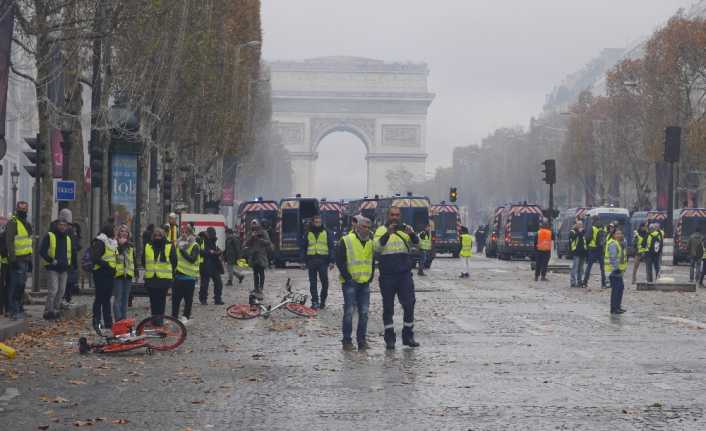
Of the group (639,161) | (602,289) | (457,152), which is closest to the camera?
(602,289)

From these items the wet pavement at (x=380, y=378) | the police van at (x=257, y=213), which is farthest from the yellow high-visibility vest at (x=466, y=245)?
the wet pavement at (x=380, y=378)

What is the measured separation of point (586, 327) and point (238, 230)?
1408 inches

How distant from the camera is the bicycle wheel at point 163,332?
17172 mm

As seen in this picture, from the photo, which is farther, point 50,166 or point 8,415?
point 50,166

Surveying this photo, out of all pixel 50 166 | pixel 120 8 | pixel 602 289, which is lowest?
pixel 602 289

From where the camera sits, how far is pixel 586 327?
21016 mm

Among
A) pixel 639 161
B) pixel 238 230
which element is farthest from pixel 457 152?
pixel 238 230

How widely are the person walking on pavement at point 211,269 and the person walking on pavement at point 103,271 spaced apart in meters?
7.26

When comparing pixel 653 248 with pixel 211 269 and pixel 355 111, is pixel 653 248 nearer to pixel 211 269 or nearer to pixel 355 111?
pixel 211 269

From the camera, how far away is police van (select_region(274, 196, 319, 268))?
53125 mm

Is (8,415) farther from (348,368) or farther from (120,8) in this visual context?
(120,8)

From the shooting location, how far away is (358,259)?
691 inches

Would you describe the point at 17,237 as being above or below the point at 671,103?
below

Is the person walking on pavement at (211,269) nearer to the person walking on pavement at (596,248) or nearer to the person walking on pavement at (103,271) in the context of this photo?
the person walking on pavement at (103,271)
